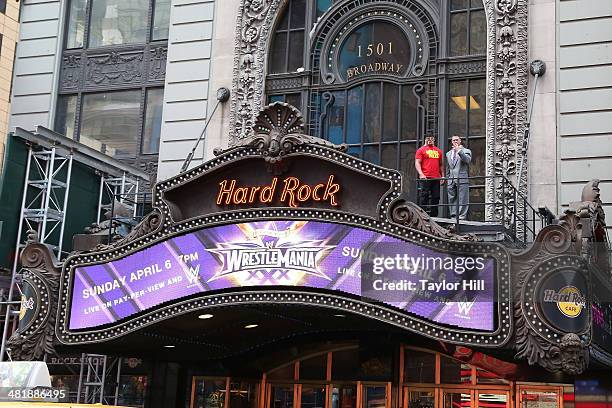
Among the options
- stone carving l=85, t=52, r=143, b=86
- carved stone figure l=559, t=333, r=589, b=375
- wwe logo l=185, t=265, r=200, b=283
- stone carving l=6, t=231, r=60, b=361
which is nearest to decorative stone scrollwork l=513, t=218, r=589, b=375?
carved stone figure l=559, t=333, r=589, b=375

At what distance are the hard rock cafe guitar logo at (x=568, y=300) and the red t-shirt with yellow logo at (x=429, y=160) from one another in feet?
15.4

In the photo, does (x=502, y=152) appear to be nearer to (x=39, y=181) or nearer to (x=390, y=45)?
(x=390, y=45)

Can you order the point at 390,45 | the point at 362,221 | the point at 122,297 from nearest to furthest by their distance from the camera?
1. the point at 362,221
2. the point at 122,297
3. the point at 390,45

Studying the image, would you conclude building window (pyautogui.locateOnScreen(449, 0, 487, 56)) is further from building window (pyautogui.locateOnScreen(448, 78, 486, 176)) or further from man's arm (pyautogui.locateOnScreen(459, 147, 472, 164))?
man's arm (pyautogui.locateOnScreen(459, 147, 472, 164))

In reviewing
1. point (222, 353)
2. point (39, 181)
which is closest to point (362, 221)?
point (222, 353)

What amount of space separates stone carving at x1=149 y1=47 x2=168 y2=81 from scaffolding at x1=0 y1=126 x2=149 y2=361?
8.08 feet

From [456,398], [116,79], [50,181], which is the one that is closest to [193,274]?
[456,398]

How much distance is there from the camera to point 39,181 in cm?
2411

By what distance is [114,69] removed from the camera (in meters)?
26.3

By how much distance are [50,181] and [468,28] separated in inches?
421

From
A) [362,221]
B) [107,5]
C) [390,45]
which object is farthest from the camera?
[107,5]

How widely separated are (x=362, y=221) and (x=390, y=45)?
6.90 m

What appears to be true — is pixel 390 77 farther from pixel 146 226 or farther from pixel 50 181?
pixel 50 181

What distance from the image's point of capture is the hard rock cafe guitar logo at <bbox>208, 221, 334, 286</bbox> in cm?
1703
